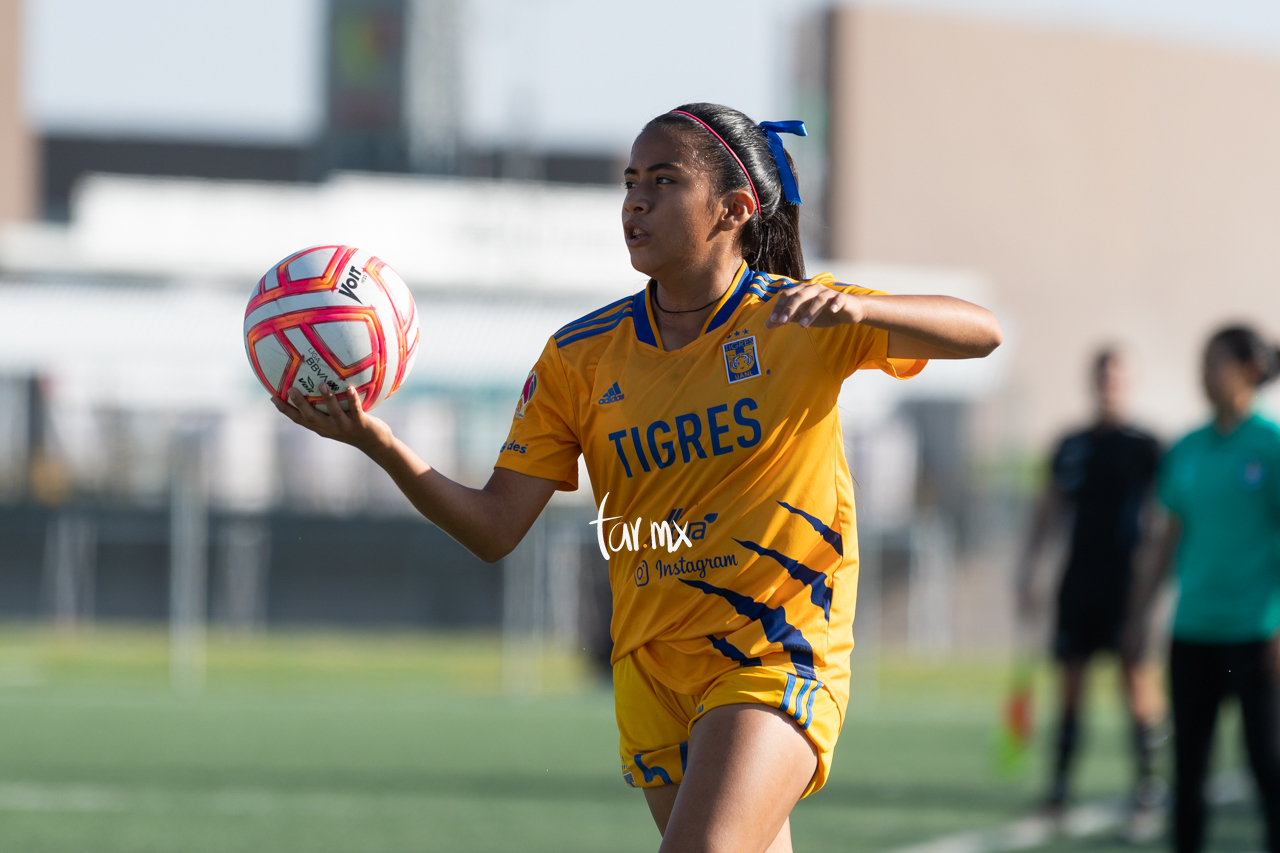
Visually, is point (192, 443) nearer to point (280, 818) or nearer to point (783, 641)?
point (280, 818)

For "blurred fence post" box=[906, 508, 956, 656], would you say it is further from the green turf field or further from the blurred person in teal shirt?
the blurred person in teal shirt

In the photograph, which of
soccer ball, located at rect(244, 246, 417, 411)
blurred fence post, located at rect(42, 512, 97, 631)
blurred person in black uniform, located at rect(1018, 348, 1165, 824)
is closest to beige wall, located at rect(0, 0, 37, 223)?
blurred fence post, located at rect(42, 512, 97, 631)

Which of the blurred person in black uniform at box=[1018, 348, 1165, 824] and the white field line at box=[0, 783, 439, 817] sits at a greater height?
the blurred person in black uniform at box=[1018, 348, 1165, 824]

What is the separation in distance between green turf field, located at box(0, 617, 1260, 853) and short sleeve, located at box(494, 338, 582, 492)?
388 cm

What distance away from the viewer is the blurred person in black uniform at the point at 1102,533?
7938 mm

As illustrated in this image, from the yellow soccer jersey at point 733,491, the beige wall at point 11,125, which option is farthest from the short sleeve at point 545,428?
the beige wall at point 11,125

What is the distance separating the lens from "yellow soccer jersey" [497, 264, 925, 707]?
10.7ft

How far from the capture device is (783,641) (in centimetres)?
324

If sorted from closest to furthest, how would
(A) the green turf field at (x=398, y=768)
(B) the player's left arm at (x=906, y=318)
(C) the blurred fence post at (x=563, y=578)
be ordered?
1. (B) the player's left arm at (x=906, y=318)
2. (A) the green turf field at (x=398, y=768)
3. (C) the blurred fence post at (x=563, y=578)

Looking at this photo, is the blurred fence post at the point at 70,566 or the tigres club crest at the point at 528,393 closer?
the tigres club crest at the point at 528,393

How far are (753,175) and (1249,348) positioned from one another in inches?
118

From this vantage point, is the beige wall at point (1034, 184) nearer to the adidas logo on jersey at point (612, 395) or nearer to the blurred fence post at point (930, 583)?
the blurred fence post at point (930, 583)

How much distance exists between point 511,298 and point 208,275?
4940mm

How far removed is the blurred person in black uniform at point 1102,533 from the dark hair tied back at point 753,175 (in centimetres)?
460
